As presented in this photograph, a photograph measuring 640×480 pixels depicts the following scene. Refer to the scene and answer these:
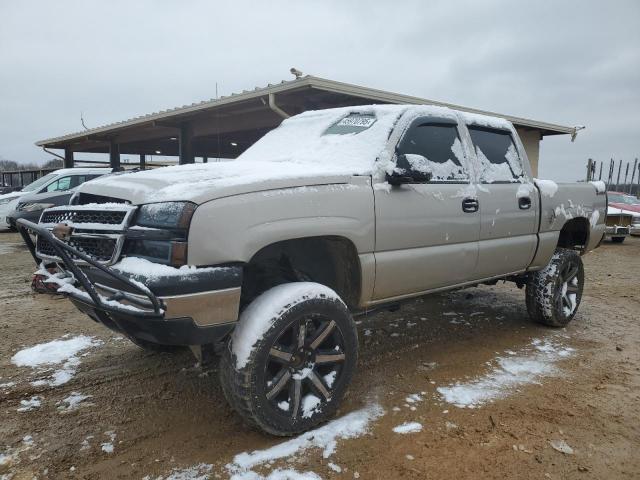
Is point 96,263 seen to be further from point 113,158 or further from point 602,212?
point 113,158

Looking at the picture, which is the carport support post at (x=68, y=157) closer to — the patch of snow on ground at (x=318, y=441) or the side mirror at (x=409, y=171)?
the side mirror at (x=409, y=171)

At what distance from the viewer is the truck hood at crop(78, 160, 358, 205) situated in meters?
2.47

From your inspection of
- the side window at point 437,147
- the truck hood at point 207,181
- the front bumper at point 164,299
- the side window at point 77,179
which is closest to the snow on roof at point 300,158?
the truck hood at point 207,181

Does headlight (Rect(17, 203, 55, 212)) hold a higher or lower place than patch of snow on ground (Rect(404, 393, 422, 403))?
higher

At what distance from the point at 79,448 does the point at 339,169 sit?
7.24ft

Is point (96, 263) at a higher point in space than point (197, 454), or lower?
higher

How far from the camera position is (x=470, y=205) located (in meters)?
3.75

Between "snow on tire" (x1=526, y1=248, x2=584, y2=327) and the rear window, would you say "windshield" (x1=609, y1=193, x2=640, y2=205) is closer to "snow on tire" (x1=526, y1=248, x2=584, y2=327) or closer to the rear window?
"snow on tire" (x1=526, y1=248, x2=584, y2=327)

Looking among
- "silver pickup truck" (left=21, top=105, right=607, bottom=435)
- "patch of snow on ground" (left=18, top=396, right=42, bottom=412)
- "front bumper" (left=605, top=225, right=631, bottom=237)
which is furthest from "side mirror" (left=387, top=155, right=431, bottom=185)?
"front bumper" (left=605, top=225, right=631, bottom=237)

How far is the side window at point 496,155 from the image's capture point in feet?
13.5

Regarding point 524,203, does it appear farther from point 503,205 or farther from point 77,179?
point 77,179

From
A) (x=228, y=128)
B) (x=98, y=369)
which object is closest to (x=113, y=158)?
(x=228, y=128)

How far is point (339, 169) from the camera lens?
3.12 metres

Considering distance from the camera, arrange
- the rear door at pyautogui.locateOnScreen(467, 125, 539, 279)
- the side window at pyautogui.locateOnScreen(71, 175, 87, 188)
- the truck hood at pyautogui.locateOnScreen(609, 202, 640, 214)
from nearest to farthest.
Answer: the rear door at pyautogui.locateOnScreen(467, 125, 539, 279) < the side window at pyautogui.locateOnScreen(71, 175, 87, 188) < the truck hood at pyautogui.locateOnScreen(609, 202, 640, 214)
